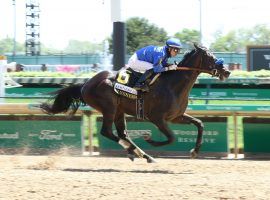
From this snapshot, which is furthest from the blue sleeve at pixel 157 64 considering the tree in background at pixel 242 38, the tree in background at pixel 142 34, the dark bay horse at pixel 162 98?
the tree in background at pixel 242 38

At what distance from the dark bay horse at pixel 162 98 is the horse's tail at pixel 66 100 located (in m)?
0.24

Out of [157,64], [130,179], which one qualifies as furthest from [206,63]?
[130,179]

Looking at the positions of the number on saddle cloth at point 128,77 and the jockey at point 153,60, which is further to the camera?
the number on saddle cloth at point 128,77

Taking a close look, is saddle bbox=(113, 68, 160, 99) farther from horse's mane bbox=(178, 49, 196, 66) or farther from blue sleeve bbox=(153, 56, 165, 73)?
horse's mane bbox=(178, 49, 196, 66)

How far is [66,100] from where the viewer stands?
1080 centimetres

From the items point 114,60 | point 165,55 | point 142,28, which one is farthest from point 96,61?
point 165,55

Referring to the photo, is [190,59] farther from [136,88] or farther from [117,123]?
[117,123]

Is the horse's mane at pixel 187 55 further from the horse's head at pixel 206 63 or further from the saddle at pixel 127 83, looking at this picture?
the saddle at pixel 127 83

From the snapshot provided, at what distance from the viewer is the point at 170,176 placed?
8375 mm

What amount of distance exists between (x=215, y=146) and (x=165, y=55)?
8.40 ft

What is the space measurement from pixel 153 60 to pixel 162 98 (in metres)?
0.65

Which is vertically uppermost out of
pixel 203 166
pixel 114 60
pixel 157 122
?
pixel 114 60

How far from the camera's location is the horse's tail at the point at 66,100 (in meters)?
10.8

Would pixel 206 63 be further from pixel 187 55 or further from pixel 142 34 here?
pixel 142 34
